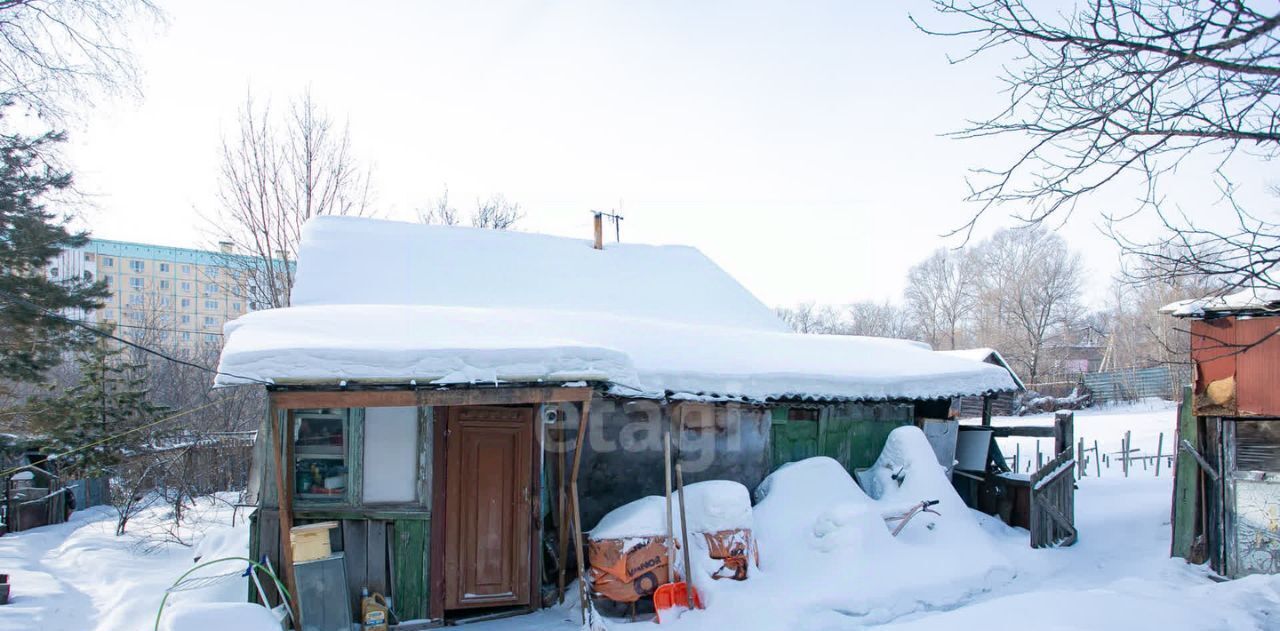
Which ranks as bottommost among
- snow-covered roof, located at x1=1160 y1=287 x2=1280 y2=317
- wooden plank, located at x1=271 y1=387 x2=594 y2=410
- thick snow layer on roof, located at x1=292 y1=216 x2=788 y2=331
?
wooden plank, located at x1=271 y1=387 x2=594 y2=410

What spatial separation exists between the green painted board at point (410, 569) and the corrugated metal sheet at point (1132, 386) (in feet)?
122

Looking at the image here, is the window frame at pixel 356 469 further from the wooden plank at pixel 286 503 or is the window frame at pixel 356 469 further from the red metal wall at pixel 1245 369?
the red metal wall at pixel 1245 369

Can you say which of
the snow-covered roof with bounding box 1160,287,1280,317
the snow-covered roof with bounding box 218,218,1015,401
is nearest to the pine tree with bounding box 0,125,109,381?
the snow-covered roof with bounding box 218,218,1015,401

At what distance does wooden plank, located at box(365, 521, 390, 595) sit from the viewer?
289 inches

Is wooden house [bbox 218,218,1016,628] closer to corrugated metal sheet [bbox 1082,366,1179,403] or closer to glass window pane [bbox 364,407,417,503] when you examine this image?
glass window pane [bbox 364,407,417,503]

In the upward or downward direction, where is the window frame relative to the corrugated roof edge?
downward

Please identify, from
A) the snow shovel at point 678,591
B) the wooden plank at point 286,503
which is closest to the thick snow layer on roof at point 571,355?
the wooden plank at point 286,503

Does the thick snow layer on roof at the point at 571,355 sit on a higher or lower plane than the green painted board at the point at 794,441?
higher

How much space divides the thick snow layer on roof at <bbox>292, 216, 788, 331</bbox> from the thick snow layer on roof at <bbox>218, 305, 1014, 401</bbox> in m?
1.20

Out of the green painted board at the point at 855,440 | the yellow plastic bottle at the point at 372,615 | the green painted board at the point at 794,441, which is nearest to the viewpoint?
the yellow plastic bottle at the point at 372,615

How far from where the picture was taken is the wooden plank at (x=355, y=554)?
7.30 meters

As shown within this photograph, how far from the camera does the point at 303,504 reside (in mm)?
7293

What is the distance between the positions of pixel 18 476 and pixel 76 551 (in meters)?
6.43

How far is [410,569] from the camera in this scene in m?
7.51
